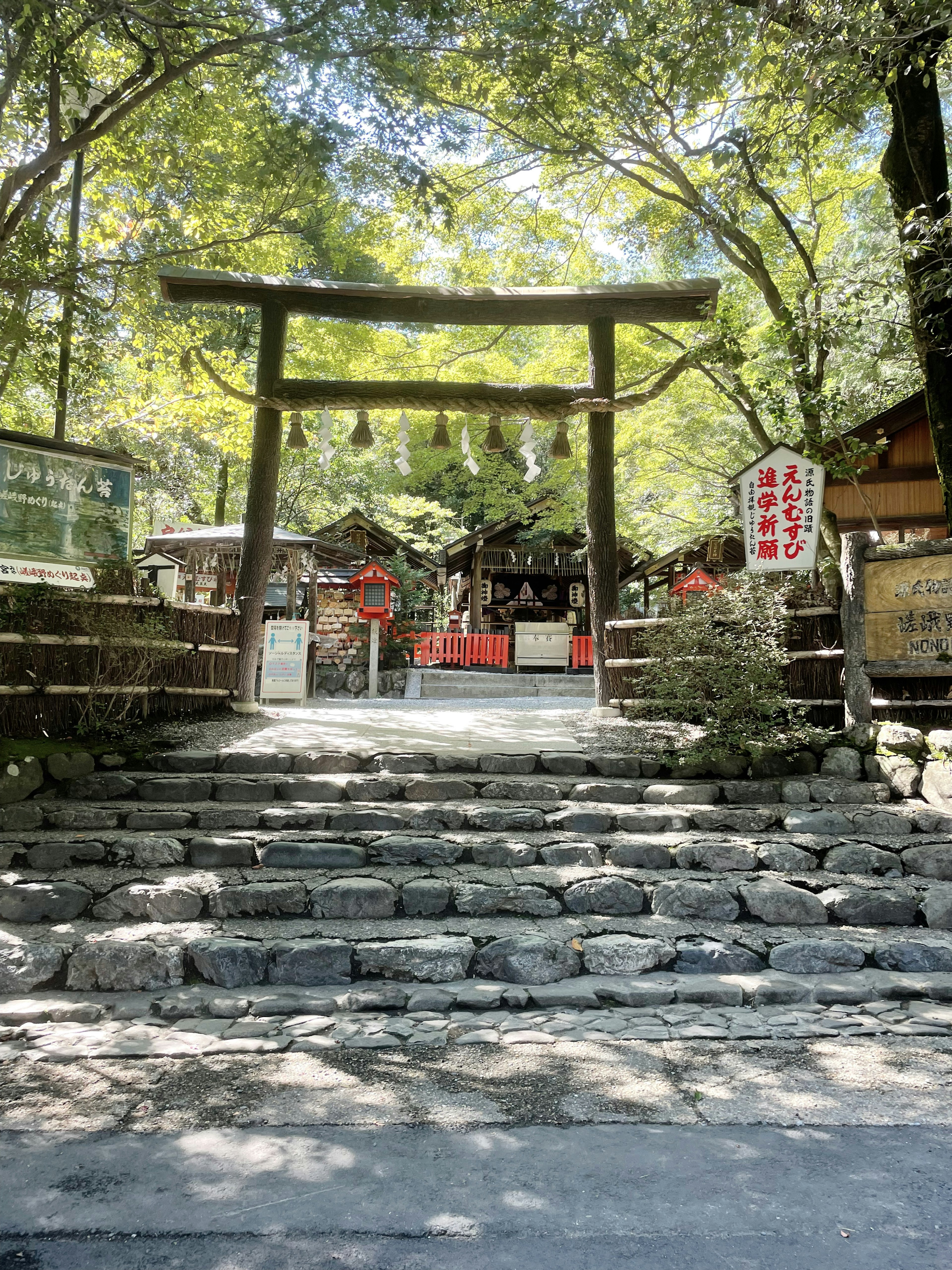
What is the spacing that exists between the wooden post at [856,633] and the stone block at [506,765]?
115 inches

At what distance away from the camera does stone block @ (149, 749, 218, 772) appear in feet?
23.5

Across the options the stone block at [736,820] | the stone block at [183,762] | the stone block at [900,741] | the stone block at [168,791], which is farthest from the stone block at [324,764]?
the stone block at [900,741]

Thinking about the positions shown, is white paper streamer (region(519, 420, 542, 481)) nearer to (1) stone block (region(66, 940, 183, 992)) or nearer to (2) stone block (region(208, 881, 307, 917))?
(2) stone block (region(208, 881, 307, 917))

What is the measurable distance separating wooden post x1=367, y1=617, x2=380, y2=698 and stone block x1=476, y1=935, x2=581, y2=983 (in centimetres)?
1219

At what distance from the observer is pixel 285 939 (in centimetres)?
486

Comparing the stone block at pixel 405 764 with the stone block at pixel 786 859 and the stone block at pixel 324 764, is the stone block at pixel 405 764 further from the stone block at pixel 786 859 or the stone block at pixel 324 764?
the stone block at pixel 786 859

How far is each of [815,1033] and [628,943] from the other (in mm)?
1118

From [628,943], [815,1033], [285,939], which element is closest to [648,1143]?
[815,1033]

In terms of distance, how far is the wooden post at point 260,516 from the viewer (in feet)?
31.1

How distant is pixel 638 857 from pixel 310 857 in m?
2.31

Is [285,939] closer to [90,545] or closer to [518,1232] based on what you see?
[518,1232]

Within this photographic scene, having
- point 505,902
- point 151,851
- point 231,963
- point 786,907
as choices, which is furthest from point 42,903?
point 786,907

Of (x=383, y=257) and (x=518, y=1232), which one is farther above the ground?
(x=383, y=257)

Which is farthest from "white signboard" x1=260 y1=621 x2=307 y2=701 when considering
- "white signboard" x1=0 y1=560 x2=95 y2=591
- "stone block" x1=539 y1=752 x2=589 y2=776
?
"stone block" x1=539 y1=752 x2=589 y2=776
